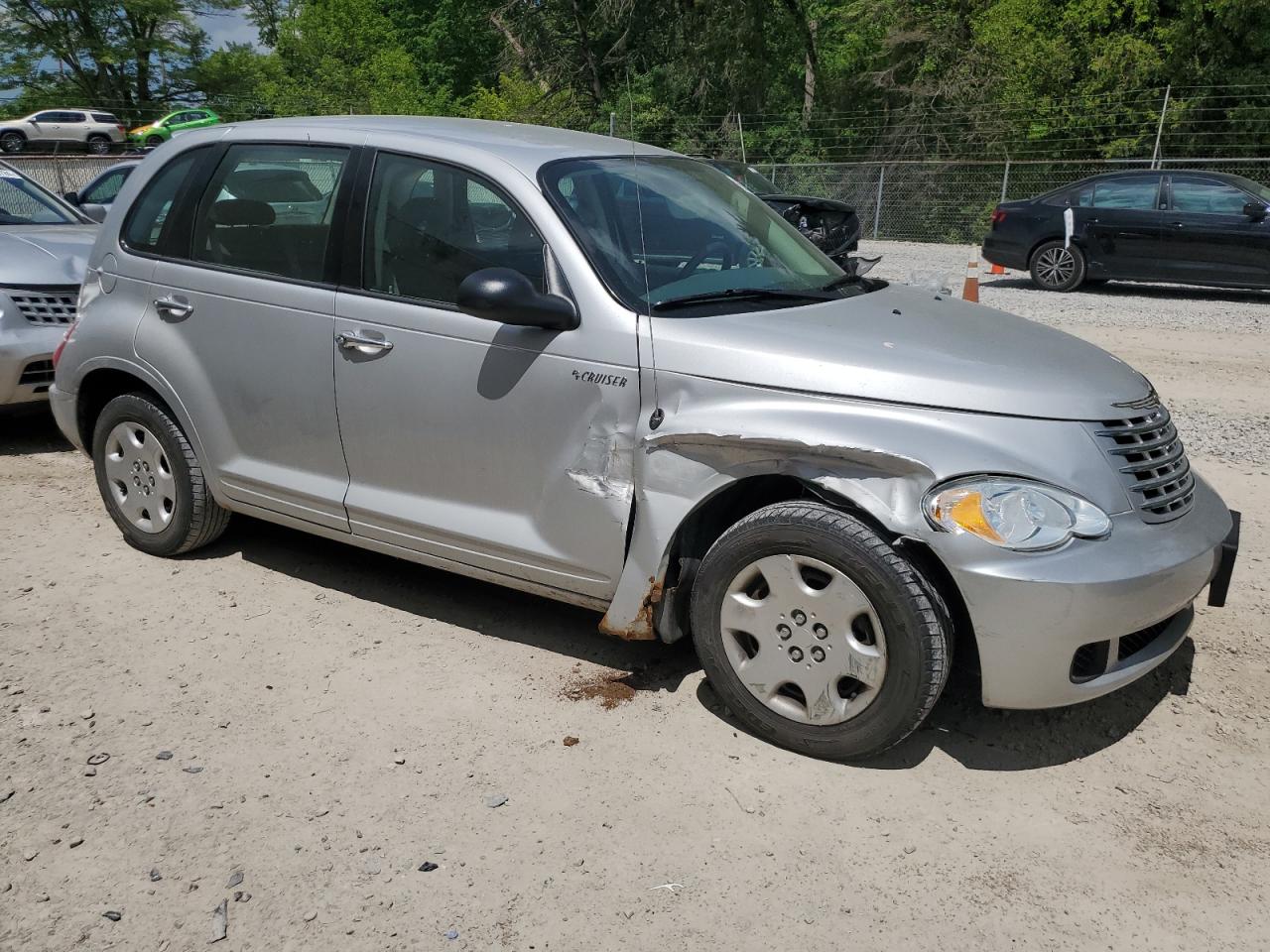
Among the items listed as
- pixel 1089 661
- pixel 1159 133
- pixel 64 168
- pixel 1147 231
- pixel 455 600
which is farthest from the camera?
pixel 64 168

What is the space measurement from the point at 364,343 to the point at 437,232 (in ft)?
1.56

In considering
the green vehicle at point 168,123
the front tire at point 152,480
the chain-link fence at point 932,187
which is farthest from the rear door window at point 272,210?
the green vehicle at point 168,123

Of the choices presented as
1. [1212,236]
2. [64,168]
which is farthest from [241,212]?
[64,168]

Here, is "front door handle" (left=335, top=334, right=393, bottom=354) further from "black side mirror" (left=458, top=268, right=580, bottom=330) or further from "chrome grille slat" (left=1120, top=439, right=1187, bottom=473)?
"chrome grille slat" (left=1120, top=439, right=1187, bottom=473)

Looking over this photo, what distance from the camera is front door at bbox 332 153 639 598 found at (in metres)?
3.68

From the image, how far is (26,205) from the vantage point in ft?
27.0

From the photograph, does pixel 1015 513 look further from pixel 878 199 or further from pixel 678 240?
pixel 878 199

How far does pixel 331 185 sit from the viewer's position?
427 cm

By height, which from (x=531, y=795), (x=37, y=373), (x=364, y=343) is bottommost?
(x=531, y=795)

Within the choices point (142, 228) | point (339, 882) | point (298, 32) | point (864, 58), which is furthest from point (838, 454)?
point (298, 32)

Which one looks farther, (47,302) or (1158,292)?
(1158,292)

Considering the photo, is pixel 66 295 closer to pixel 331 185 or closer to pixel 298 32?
pixel 331 185

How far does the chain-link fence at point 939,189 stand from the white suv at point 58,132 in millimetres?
27050

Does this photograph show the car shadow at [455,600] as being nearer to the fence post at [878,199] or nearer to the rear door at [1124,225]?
the rear door at [1124,225]
